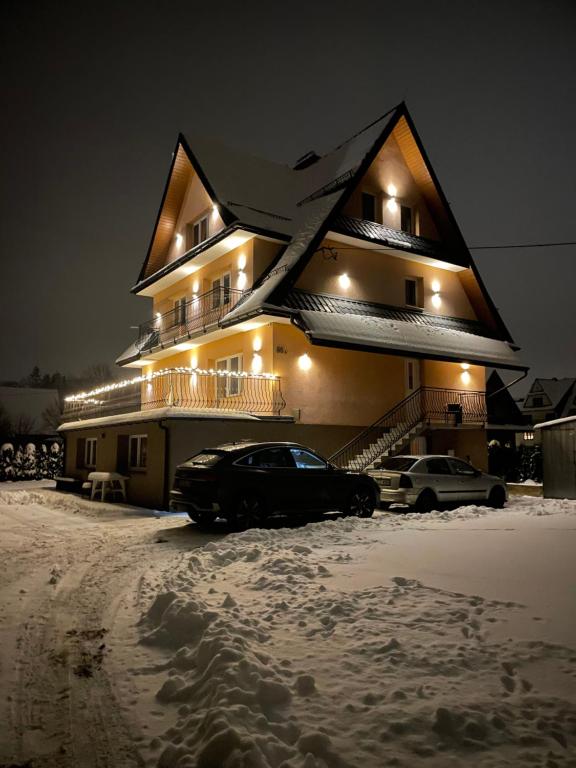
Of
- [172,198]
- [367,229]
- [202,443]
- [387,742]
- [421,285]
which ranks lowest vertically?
[387,742]

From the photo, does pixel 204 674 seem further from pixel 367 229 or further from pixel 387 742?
pixel 367 229

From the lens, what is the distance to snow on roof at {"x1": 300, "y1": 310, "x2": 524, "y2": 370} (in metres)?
17.9

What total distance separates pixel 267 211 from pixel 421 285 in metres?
6.99

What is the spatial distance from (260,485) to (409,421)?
10.3m

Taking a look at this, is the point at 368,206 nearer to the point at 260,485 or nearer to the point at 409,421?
the point at 409,421

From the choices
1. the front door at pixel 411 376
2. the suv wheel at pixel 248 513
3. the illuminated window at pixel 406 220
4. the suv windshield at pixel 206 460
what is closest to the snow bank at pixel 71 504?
the suv windshield at pixel 206 460

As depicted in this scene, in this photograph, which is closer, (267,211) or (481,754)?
(481,754)

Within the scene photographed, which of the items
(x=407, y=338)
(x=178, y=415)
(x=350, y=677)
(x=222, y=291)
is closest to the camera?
(x=350, y=677)

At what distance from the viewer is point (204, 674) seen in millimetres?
4363

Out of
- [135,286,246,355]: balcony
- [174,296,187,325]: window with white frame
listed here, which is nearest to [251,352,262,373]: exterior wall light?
[135,286,246,355]: balcony

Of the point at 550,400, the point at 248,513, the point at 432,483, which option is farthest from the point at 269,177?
the point at 550,400

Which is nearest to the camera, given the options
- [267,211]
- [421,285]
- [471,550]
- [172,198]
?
[471,550]

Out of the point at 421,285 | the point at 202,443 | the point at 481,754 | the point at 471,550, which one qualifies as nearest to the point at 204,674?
the point at 481,754

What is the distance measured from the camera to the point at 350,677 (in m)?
4.29
